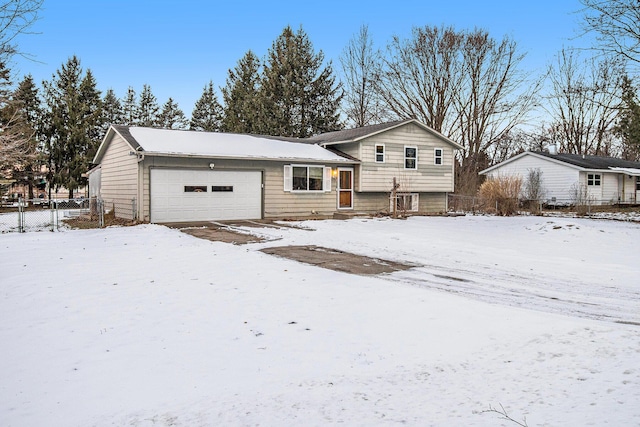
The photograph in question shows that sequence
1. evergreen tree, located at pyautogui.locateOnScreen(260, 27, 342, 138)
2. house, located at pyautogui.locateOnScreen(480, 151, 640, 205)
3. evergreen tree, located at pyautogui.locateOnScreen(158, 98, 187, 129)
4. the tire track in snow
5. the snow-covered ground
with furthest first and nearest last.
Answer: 1. evergreen tree, located at pyautogui.locateOnScreen(158, 98, 187, 129)
2. evergreen tree, located at pyautogui.locateOnScreen(260, 27, 342, 138)
3. house, located at pyautogui.locateOnScreen(480, 151, 640, 205)
4. the tire track in snow
5. the snow-covered ground

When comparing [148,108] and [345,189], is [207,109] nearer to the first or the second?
[148,108]

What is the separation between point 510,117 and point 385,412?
3310 cm

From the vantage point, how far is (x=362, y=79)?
111 ft

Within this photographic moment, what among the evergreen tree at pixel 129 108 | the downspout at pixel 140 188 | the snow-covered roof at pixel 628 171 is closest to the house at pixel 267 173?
the downspout at pixel 140 188

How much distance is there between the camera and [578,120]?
1491 inches

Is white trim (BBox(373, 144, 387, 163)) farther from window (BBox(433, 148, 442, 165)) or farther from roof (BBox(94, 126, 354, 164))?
window (BBox(433, 148, 442, 165))

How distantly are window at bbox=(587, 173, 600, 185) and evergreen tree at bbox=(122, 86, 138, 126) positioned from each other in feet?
142

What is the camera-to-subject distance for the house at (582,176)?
2902 cm

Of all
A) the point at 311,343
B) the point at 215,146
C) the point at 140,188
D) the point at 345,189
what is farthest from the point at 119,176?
the point at 311,343

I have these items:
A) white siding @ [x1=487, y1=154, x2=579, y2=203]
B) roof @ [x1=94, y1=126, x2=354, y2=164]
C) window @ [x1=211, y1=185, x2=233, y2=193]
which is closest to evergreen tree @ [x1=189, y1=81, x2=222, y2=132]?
roof @ [x1=94, y1=126, x2=354, y2=164]

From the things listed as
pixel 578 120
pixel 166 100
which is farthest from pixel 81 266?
pixel 166 100

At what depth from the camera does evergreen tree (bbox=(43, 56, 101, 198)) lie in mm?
33531

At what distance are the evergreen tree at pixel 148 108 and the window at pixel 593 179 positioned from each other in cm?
4257

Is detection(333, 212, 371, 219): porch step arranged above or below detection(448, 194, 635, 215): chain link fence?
below
